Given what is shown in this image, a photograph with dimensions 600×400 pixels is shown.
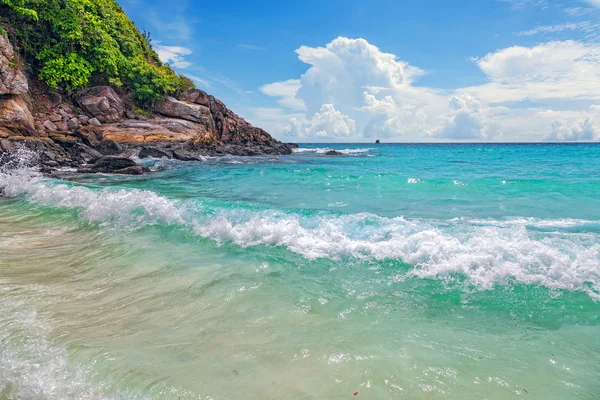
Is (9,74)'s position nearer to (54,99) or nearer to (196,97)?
(54,99)

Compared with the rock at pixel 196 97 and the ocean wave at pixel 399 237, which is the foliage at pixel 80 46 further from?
the ocean wave at pixel 399 237

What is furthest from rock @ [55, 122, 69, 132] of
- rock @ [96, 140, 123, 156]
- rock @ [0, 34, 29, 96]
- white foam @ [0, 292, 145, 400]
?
white foam @ [0, 292, 145, 400]

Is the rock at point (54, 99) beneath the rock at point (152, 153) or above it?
above

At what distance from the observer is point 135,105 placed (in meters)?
34.5

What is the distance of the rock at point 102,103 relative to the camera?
2988 cm

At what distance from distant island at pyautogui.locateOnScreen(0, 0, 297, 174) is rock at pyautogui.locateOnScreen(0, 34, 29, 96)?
71 millimetres

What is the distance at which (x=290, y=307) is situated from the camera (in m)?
4.43

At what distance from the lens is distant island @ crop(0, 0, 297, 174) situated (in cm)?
2286

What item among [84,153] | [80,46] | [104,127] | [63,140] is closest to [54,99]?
[104,127]

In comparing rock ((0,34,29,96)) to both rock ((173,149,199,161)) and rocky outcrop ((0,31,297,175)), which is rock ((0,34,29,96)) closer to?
rocky outcrop ((0,31,297,175))

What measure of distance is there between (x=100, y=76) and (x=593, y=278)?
125 ft

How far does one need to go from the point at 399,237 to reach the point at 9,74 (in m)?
29.3

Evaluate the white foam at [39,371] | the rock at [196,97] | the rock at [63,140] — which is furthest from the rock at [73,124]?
the white foam at [39,371]

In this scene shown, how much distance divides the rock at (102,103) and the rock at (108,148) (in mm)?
5063
